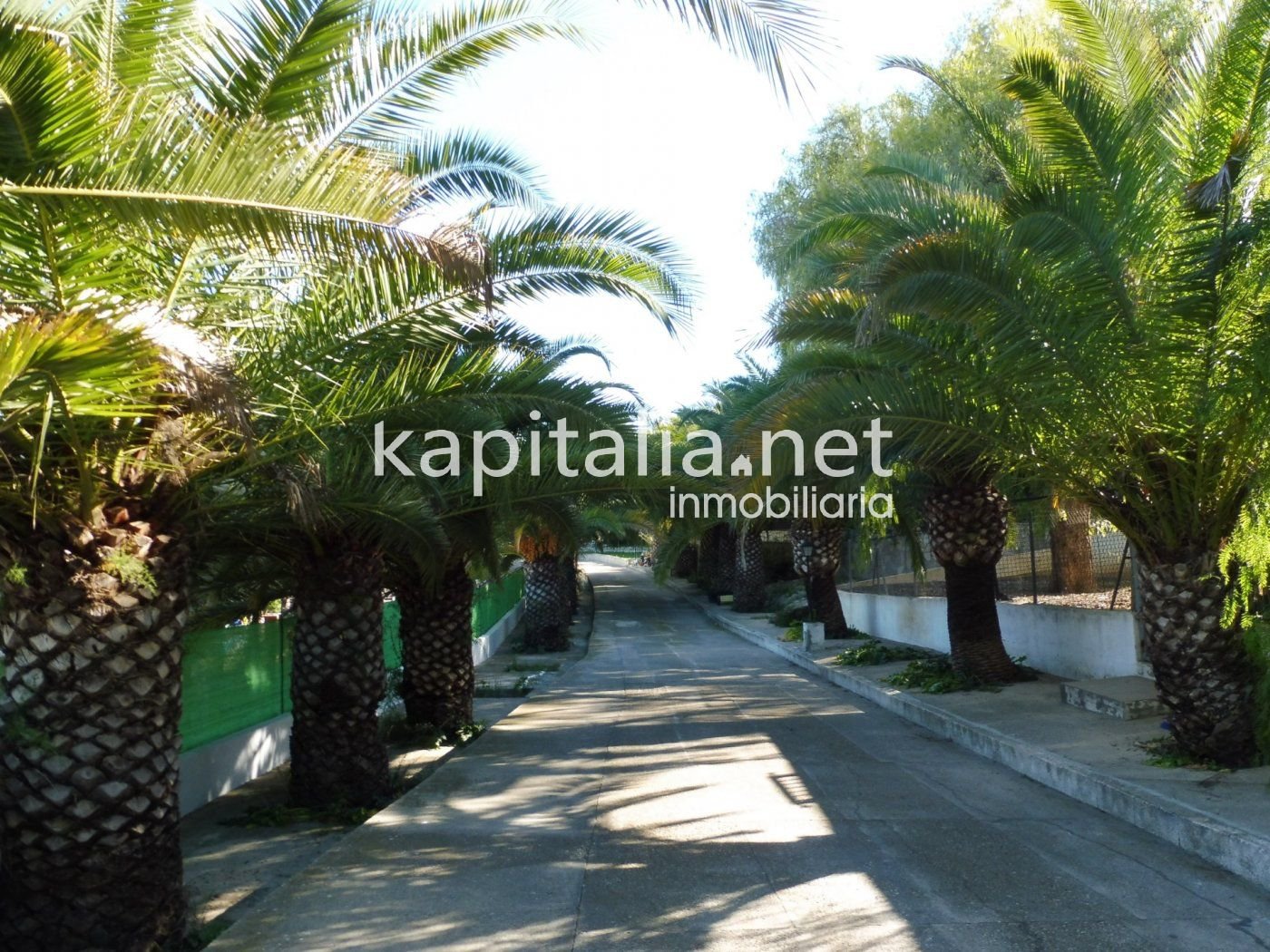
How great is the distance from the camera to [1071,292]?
8391 mm

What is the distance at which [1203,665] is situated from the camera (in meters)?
8.69

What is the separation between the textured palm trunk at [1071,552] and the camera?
59.9 ft

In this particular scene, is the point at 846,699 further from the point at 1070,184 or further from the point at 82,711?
the point at 82,711

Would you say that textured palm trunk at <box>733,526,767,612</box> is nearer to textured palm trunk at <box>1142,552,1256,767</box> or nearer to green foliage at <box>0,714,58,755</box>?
textured palm trunk at <box>1142,552,1256,767</box>

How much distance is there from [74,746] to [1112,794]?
680 cm

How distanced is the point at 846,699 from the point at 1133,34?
32.5 ft

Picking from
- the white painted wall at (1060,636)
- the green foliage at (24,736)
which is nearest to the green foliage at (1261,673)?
the white painted wall at (1060,636)

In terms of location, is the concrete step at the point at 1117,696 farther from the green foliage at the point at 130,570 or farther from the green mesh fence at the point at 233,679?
the green foliage at the point at 130,570

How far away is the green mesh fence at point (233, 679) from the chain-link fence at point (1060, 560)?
10.0m

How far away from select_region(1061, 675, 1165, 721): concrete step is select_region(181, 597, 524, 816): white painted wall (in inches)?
315

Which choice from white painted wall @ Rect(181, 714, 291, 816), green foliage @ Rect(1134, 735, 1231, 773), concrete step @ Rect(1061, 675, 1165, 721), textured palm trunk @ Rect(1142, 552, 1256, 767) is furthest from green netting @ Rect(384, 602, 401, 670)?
textured palm trunk @ Rect(1142, 552, 1256, 767)

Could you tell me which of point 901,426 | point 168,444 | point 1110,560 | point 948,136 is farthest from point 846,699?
point 168,444

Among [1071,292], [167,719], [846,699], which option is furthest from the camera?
[846,699]

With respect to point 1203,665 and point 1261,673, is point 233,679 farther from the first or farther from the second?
point 1261,673
